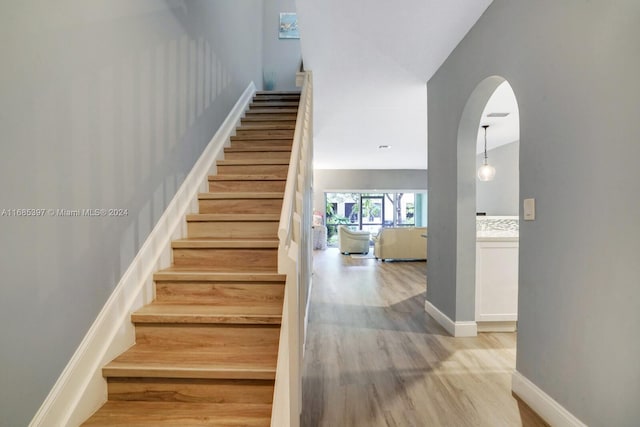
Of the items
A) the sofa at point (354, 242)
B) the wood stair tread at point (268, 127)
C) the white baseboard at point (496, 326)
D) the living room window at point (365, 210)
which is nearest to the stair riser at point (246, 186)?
the wood stair tread at point (268, 127)

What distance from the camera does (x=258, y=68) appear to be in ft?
17.5

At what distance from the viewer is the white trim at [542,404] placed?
1.56 meters

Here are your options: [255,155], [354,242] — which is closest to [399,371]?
[255,155]

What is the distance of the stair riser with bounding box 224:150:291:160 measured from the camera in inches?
130

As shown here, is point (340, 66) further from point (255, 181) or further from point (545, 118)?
point (545, 118)

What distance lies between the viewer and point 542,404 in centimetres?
173

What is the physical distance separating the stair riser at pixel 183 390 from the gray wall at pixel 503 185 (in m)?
6.73

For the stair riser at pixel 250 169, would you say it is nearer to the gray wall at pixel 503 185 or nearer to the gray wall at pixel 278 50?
the gray wall at pixel 278 50

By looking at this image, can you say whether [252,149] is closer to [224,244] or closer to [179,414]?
[224,244]

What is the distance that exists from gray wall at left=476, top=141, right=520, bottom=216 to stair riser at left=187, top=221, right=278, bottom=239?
6.01 m

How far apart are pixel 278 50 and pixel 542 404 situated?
5.87 m

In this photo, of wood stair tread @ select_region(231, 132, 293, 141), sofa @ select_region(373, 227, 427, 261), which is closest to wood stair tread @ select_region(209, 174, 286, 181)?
wood stair tread @ select_region(231, 132, 293, 141)

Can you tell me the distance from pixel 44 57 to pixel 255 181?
1769 mm

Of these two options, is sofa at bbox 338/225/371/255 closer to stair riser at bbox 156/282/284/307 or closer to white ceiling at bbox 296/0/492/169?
white ceiling at bbox 296/0/492/169
